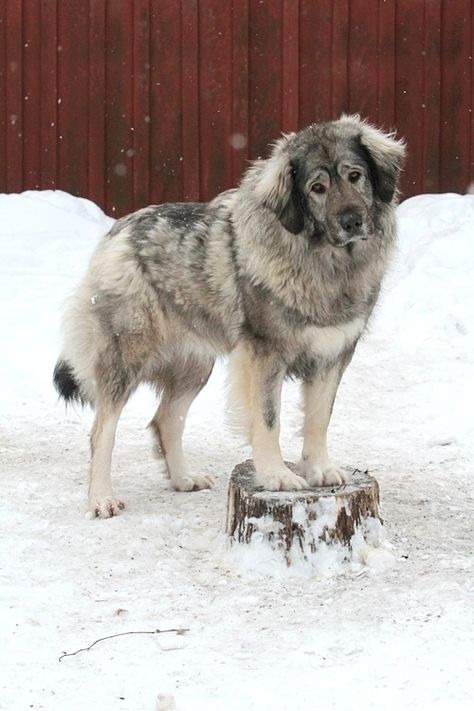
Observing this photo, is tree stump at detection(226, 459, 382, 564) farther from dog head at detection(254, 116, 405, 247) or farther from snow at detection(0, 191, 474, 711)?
dog head at detection(254, 116, 405, 247)

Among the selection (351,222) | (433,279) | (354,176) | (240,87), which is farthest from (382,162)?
(240,87)

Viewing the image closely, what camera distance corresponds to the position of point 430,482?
5.52m

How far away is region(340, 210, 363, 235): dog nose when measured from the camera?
415 centimetres

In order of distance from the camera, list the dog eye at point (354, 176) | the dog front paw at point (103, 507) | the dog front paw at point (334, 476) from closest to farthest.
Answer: the dog eye at point (354, 176)
the dog front paw at point (334, 476)
the dog front paw at point (103, 507)

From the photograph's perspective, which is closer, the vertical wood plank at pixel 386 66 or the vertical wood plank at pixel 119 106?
the vertical wood plank at pixel 386 66

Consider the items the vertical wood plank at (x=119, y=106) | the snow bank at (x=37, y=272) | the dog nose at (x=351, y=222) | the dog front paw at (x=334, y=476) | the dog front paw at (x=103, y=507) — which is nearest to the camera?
the dog nose at (x=351, y=222)

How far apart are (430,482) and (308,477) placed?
104cm

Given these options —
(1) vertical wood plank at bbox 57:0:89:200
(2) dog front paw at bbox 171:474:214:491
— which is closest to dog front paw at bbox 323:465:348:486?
(2) dog front paw at bbox 171:474:214:491

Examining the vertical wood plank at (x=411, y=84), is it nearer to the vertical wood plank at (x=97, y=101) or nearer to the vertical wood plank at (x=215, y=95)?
the vertical wood plank at (x=215, y=95)

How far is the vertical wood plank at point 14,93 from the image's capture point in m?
10.5

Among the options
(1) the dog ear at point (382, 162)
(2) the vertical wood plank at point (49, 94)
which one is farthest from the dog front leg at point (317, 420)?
(2) the vertical wood plank at point (49, 94)

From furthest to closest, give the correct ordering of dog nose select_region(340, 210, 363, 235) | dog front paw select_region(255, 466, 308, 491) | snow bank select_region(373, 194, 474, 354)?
snow bank select_region(373, 194, 474, 354) < dog front paw select_region(255, 466, 308, 491) < dog nose select_region(340, 210, 363, 235)

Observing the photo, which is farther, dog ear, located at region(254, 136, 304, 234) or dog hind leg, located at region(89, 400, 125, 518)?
dog hind leg, located at region(89, 400, 125, 518)

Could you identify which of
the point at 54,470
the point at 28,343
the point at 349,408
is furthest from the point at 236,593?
the point at 28,343
